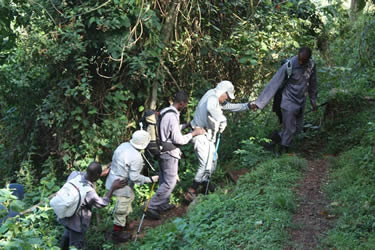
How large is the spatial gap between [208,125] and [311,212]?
221 centimetres

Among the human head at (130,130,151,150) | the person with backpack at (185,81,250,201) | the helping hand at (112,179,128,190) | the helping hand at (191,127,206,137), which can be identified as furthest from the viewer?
the helping hand at (191,127,206,137)

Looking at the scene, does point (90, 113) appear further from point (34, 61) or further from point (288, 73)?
point (288, 73)

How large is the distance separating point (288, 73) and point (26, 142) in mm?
→ 5411

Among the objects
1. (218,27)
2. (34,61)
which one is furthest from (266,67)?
(34,61)

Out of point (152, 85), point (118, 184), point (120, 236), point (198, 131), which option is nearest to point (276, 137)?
point (198, 131)

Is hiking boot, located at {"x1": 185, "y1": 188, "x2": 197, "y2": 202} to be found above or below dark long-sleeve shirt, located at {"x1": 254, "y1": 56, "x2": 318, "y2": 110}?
below

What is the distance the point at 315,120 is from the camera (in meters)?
8.53

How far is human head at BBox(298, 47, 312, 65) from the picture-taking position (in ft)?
22.3

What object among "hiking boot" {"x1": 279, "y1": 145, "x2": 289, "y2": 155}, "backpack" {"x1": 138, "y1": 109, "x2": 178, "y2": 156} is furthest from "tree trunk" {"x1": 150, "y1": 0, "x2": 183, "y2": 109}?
"hiking boot" {"x1": 279, "y1": 145, "x2": 289, "y2": 155}

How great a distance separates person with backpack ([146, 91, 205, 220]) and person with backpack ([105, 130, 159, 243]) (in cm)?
43

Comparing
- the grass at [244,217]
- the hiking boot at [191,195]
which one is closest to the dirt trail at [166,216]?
the hiking boot at [191,195]

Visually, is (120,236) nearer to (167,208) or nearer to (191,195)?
(167,208)

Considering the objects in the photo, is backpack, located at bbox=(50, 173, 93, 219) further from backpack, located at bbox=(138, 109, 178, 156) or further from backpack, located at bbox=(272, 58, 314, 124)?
backpack, located at bbox=(272, 58, 314, 124)

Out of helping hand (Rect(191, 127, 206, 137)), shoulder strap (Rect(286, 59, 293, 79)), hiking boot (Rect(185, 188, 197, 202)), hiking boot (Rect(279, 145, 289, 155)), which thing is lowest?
Result: hiking boot (Rect(185, 188, 197, 202))
